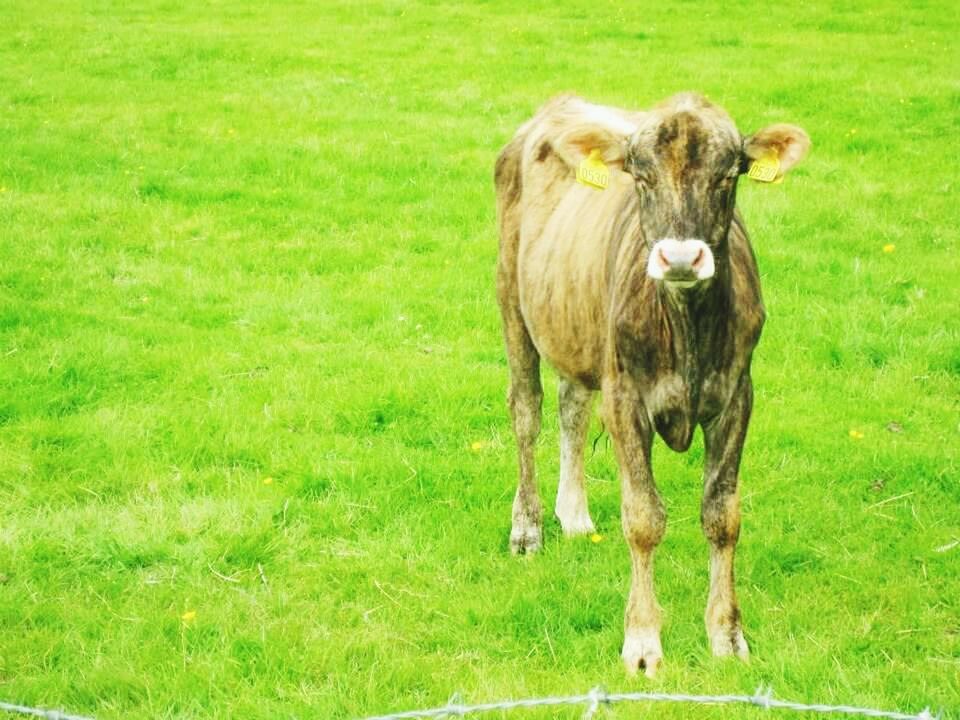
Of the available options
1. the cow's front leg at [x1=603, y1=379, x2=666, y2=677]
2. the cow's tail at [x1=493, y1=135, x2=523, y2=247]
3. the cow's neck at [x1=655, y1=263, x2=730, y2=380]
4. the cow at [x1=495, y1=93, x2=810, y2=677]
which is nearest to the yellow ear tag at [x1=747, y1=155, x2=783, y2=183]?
the cow at [x1=495, y1=93, x2=810, y2=677]

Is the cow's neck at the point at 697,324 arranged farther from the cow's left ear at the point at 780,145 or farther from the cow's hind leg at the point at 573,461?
the cow's hind leg at the point at 573,461

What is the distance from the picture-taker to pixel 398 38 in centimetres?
2089

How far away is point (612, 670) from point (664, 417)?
1.04m

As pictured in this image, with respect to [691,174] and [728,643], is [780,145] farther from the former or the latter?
[728,643]

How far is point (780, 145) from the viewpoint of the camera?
4.83m

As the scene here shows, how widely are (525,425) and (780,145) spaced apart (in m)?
2.36

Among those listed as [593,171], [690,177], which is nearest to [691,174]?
[690,177]

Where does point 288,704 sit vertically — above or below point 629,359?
below

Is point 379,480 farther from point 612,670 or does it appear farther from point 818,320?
point 818,320

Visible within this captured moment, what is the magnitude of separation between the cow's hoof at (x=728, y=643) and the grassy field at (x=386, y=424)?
0.23 ft

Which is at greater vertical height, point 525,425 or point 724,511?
point 724,511

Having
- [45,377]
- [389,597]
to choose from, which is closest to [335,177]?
[45,377]

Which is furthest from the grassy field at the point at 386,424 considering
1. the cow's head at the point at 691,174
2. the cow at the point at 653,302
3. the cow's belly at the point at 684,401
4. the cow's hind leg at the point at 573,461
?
the cow's head at the point at 691,174

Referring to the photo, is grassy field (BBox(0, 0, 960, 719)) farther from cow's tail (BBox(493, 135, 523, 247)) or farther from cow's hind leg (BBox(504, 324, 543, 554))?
cow's tail (BBox(493, 135, 523, 247))
